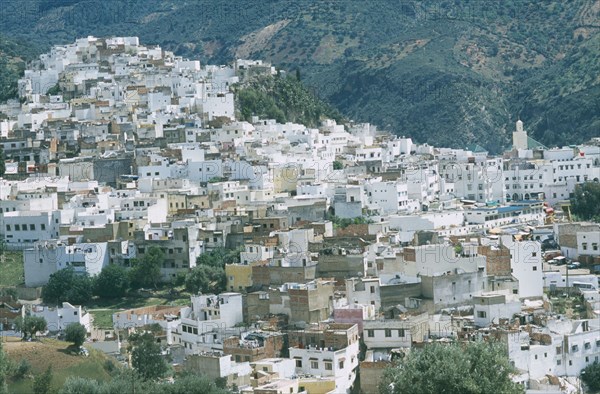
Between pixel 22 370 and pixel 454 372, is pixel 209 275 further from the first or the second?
pixel 454 372

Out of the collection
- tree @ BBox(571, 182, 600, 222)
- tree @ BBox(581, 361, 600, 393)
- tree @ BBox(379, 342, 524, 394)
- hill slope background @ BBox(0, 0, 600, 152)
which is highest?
hill slope background @ BBox(0, 0, 600, 152)

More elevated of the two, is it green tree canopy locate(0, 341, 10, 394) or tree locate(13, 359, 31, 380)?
green tree canopy locate(0, 341, 10, 394)

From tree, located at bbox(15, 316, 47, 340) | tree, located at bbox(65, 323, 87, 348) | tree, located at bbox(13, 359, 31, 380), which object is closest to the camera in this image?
tree, located at bbox(13, 359, 31, 380)

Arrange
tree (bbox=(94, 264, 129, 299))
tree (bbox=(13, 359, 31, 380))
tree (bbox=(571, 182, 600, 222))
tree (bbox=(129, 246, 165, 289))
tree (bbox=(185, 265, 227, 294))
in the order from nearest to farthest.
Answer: tree (bbox=(13, 359, 31, 380)), tree (bbox=(185, 265, 227, 294)), tree (bbox=(94, 264, 129, 299)), tree (bbox=(129, 246, 165, 289)), tree (bbox=(571, 182, 600, 222))

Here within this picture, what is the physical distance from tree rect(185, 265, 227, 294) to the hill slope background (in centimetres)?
4771

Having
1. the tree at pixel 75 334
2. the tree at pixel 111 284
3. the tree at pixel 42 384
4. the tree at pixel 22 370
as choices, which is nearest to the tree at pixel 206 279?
the tree at pixel 111 284

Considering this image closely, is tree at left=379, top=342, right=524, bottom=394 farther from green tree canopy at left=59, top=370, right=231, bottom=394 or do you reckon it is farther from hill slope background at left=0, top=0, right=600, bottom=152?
hill slope background at left=0, top=0, right=600, bottom=152

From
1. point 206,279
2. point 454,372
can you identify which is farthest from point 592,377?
point 206,279

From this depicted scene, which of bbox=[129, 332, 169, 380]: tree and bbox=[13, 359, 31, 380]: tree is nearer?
bbox=[13, 359, 31, 380]: tree

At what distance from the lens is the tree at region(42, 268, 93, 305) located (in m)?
41.5

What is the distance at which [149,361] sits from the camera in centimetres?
3294

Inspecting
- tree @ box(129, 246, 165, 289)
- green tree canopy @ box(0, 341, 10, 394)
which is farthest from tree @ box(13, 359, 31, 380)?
tree @ box(129, 246, 165, 289)

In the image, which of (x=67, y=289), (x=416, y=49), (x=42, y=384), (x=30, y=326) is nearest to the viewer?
(x=42, y=384)

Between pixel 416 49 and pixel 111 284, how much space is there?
2804 inches
